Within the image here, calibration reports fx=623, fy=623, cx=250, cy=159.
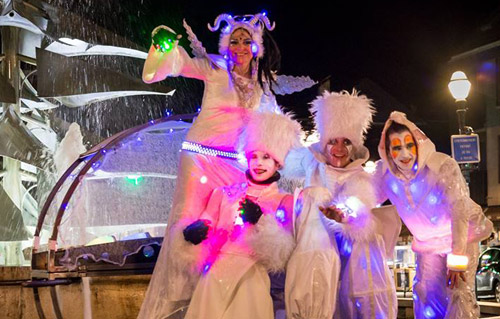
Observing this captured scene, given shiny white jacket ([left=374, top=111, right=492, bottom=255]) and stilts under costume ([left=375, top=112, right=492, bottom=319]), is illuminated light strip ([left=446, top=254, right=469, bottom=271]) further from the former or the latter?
shiny white jacket ([left=374, top=111, right=492, bottom=255])

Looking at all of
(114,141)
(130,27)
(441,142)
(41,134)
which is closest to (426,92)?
(441,142)

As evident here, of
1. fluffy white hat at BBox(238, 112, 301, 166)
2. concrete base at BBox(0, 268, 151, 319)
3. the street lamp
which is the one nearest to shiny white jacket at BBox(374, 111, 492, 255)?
fluffy white hat at BBox(238, 112, 301, 166)

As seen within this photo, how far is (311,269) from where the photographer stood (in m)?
4.42

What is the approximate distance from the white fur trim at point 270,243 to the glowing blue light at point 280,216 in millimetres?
80

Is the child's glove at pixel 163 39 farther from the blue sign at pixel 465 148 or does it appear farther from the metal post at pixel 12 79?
the metal post at pixel 12 79

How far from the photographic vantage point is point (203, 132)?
5.37 meters

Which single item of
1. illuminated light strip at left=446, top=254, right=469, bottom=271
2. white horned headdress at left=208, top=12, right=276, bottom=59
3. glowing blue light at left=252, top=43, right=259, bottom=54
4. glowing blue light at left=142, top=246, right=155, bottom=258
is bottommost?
glowing blue light at left=142, top=246, right=155, bottom=258

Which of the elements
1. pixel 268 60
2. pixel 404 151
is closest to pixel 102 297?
pixel 268 60

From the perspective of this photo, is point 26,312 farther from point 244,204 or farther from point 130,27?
point 130,27

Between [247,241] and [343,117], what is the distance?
137 centimetres

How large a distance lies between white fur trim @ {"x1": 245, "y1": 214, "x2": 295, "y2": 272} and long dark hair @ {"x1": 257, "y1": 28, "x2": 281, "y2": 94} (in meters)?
1.66

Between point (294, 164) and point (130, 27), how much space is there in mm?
11713

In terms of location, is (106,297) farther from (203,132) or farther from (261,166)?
(261,166)

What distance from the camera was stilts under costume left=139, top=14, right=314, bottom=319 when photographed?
4879 mm
